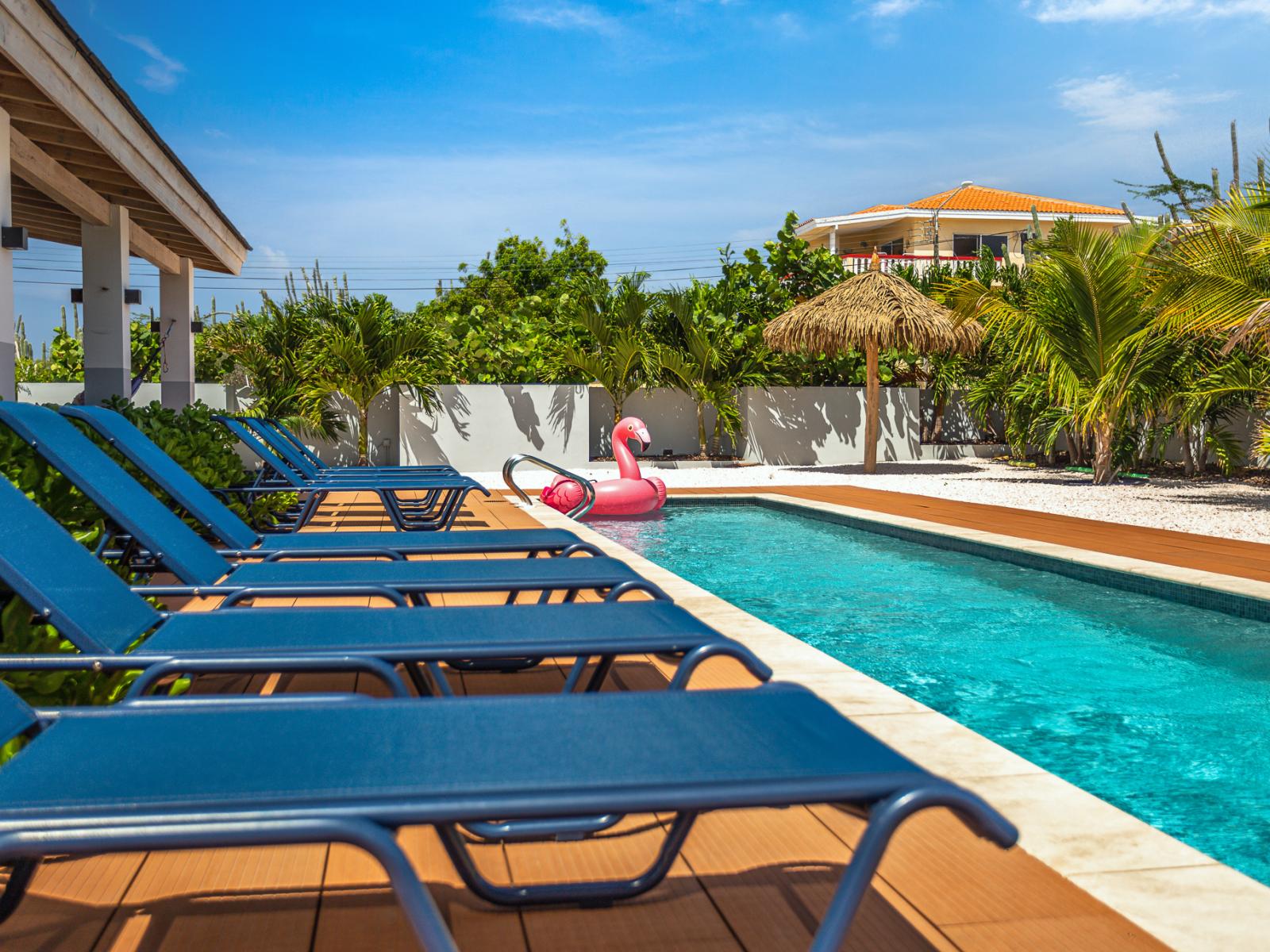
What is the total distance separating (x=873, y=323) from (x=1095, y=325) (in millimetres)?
3426

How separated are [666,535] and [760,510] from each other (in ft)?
8.32

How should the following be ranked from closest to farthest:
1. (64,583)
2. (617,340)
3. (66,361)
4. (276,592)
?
(64,583) < (276,592) < (617,340) < (66,361)

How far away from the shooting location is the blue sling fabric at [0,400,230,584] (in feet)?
10.4

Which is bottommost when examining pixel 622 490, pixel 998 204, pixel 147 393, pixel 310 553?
pixel 622 490

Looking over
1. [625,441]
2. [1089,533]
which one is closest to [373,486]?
[625,441]

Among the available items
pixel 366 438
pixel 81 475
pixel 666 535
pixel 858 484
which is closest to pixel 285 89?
pixel 366 438

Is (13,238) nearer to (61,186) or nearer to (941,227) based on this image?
(61,186)

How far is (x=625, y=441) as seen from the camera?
428 inches

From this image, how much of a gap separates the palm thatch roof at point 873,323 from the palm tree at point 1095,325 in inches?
71.1

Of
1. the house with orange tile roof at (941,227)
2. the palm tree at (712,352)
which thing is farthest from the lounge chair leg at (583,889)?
the house with orange tile roof at (941,227)

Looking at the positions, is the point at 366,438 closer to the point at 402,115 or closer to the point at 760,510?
the point at 760,510

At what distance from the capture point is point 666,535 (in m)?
10.1

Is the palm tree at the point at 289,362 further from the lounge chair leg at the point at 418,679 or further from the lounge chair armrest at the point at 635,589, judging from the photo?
the lounge chair leg at the point at 418,679

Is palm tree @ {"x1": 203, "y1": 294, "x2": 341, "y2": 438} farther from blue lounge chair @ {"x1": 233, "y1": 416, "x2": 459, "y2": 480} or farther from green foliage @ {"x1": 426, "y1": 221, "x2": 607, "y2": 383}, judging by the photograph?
blue lounge chair @ {"x1": 233, "y1": 416, "x2": 459, "y2": 480}
